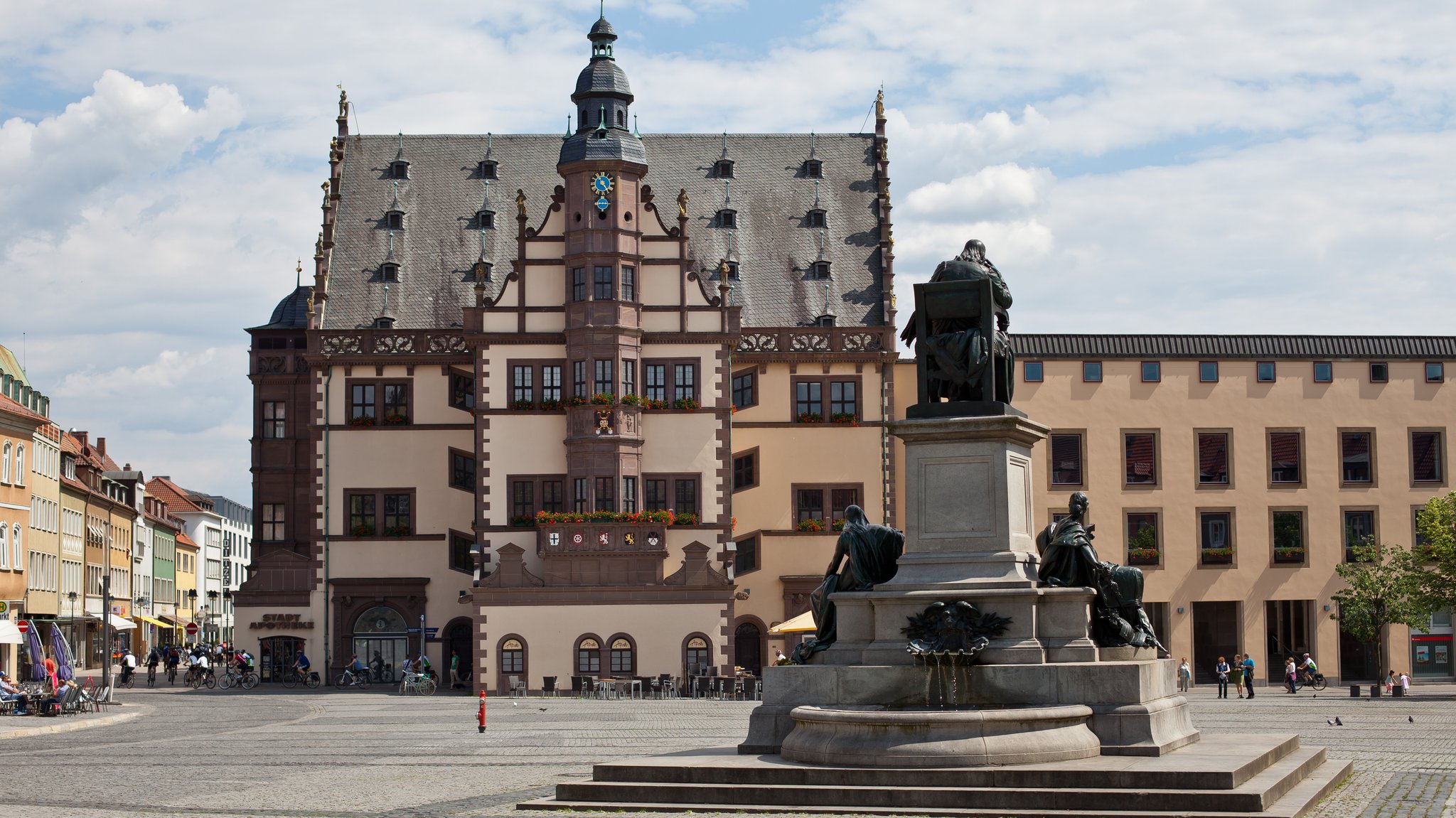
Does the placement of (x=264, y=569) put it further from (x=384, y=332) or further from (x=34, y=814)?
(x=34, y=814)

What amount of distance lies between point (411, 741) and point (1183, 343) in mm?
40872

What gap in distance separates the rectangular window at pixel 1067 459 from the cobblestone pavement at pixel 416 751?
14451mm

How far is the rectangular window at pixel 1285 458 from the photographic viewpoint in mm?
67000

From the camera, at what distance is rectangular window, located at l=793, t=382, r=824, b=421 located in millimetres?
66562

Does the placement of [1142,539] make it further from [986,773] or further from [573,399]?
[986,773]

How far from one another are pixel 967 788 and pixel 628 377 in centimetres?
4549

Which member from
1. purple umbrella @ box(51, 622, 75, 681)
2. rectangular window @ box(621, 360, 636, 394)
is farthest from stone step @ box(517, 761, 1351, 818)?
rectangular window @ box(621, 360, 636, 394)

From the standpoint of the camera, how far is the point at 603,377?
205ft

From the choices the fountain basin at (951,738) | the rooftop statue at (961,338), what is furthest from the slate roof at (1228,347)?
the fountain basin at (951,738)

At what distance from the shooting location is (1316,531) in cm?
6656

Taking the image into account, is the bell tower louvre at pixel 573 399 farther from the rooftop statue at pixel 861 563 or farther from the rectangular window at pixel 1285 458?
the rooftop statue at pixel 861 563

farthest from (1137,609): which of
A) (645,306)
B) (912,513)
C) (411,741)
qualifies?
(645,306)

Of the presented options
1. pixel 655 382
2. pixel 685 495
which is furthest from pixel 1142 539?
pixel 655 382

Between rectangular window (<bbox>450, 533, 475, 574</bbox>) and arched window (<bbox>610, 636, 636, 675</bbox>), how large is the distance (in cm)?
762
